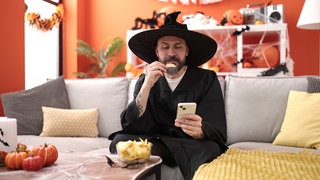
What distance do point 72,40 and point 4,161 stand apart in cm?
385

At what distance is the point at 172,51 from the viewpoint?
2.10 metres

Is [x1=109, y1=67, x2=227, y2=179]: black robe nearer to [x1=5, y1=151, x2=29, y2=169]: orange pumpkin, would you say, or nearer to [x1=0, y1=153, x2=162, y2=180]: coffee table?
[x1=0, y1=153, x2=162, y2=180]: coffee table

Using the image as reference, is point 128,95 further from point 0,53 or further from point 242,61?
point 242,61

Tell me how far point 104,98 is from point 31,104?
1.95ft

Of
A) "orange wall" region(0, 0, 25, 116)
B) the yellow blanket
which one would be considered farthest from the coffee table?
"orange wall" region(0, 0, 25, 116)

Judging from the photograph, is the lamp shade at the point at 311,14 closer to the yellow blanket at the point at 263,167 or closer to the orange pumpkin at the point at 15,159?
the yellow blanket at the point at 263,167

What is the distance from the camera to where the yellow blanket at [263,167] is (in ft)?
4.35

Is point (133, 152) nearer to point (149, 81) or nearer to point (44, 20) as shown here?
point (149, 81)

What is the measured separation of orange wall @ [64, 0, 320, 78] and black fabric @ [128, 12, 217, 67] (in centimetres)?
271

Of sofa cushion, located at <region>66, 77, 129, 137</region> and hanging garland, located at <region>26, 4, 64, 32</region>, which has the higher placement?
hanging garland, located at <region>26, 4, 64, 32</region>

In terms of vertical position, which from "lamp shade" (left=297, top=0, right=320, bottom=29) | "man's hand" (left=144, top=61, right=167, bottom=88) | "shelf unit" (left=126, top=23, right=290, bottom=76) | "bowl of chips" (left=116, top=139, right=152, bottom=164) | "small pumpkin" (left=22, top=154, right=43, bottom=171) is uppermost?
"lamp shade" (left=297, top=0, right=320, bottom=29)

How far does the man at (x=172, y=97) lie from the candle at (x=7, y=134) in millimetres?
619

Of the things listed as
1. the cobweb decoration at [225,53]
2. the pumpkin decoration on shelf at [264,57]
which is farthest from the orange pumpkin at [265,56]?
the cobweb decoration at [225,53]

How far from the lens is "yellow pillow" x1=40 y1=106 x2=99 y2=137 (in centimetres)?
279
